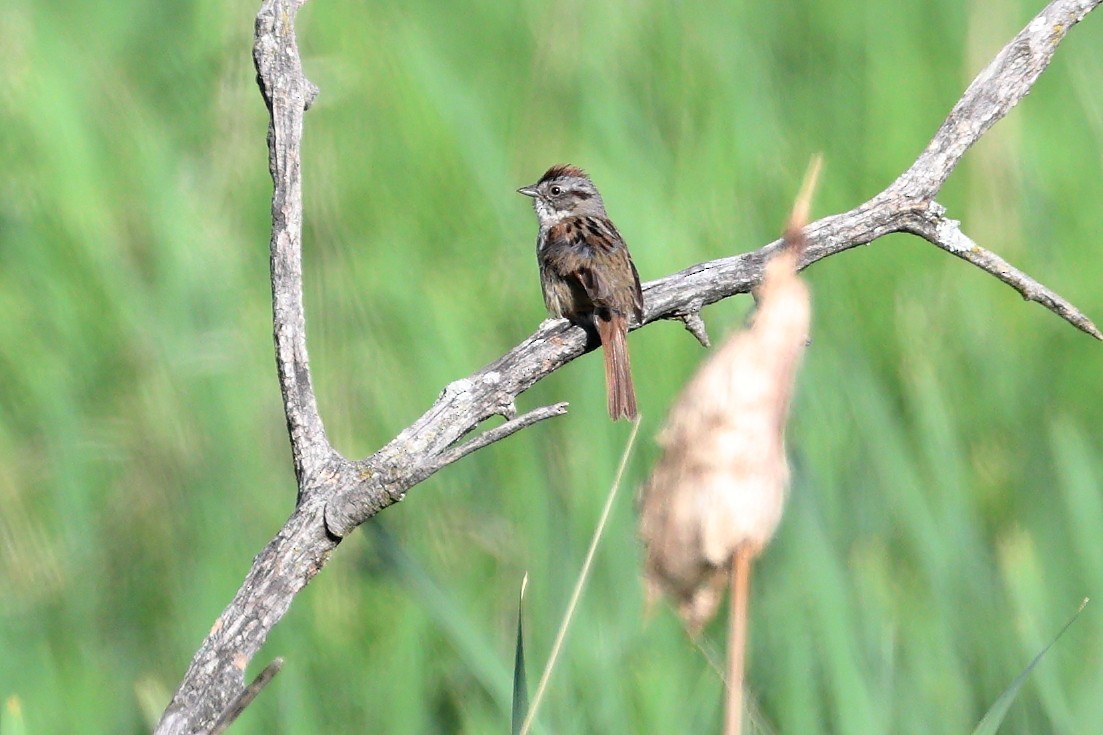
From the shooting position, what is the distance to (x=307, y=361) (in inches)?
72.4

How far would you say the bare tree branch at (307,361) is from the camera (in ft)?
5.26

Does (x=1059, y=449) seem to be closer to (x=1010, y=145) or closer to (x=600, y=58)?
(x=1010, y=145)

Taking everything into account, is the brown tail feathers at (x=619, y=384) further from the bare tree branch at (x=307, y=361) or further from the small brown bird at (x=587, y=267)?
the bare tree branch at (x=307, y=361)

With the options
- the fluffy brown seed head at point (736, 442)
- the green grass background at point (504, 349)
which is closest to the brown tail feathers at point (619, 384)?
the green grass background at point (504, 349)

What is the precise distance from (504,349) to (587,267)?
55cm

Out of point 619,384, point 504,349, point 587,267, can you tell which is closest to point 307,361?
point 619,384

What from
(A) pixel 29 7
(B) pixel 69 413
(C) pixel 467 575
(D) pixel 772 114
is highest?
(A) pixel 29 7

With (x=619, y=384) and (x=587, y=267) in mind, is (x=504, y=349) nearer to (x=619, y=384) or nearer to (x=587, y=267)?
(x=587, y=267)

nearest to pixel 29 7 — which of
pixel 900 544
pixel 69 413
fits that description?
pixel 69 413

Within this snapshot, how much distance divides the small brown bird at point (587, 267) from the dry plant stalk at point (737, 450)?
1.05 meters

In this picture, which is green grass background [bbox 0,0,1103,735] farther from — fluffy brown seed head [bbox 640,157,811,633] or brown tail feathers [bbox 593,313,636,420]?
fluffy brown seed head [bbox 640,157,811,633]

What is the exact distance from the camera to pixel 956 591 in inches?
124

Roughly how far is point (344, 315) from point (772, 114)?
2.01 metres

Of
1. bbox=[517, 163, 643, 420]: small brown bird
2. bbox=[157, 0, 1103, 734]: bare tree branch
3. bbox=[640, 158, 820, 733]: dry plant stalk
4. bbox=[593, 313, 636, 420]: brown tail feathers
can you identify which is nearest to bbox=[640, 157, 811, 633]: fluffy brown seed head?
bbox=[640, 158, 820, 733]: dry plant stalk
